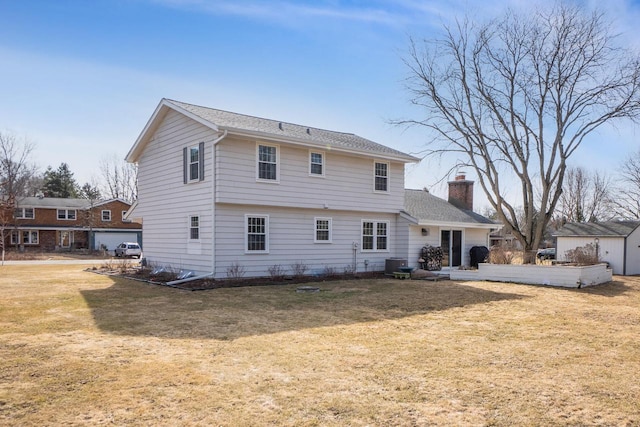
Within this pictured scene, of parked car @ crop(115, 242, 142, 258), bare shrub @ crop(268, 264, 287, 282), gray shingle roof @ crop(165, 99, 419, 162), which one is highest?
gray shingle roof @ crop(165, 99, 419, 162)

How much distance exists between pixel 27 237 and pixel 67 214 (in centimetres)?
435

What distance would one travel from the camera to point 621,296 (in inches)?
525

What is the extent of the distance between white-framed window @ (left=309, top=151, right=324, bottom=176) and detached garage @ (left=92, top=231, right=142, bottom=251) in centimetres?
3556

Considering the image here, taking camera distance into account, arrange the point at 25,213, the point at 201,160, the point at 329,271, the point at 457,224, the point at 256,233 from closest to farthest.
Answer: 1. the point at 201,160
2. the point at 256,233
3. the point at 329,271
4. the point at 457,224
5. the point at 25,213

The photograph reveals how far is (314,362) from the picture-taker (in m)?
5.84

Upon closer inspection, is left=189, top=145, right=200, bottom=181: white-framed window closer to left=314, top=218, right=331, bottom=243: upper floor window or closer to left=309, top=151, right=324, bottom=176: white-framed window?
left=309, top=151, right=324, bottom=176: white-framed window

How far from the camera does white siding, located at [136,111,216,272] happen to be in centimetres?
1525

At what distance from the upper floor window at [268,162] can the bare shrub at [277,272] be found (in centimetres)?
326

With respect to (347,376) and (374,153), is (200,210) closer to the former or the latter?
(374,153)

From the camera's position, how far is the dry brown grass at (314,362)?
13.8 ft

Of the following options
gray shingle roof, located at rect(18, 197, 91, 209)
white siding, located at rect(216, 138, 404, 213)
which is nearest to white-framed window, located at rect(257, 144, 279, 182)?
white siding, located at rect(216, 138, 404, 213)

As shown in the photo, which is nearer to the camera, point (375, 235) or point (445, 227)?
point (375, 235)

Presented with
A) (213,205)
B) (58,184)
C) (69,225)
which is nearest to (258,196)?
(213,205)

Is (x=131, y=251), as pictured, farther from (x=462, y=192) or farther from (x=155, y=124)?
(x=462, y=192)
